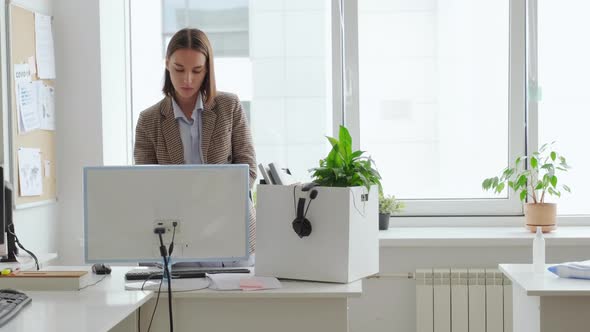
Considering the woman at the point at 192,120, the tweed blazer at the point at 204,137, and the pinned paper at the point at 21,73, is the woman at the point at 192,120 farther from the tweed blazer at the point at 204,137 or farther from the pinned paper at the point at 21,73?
the pinned paper at the point at 21,73

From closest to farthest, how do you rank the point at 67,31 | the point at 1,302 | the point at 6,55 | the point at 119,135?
the point at 1,302 → the point at 6,55 → the point at 67,31 → the point at 119,135

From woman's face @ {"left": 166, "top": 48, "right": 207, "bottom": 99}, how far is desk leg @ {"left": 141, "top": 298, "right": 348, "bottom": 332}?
2.89 ft

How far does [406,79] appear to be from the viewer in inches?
171

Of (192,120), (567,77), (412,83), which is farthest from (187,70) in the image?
(567,77)

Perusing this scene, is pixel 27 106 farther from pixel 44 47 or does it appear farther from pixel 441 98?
pixel 441 98

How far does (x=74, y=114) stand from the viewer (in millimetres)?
4086

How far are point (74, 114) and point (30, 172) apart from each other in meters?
0.52

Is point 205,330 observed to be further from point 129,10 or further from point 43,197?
point 129,10

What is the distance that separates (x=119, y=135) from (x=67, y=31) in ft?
2.05

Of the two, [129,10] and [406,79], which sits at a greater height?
[129,10]

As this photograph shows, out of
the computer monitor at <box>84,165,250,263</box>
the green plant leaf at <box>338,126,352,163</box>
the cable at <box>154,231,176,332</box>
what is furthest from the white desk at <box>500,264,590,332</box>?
the cable at <box>154,231,176,332</box>

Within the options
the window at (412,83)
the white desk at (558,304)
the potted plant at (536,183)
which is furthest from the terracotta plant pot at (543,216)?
the white desk at (558,304)

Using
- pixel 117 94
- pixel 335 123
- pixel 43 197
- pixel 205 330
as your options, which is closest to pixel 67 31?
pixel 117 94

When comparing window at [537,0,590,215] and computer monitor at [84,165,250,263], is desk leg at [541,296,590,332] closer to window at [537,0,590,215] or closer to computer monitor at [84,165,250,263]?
computer monitor at [84,165,250,263]
